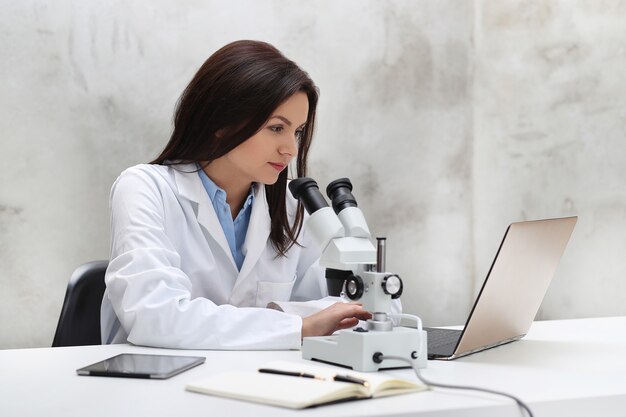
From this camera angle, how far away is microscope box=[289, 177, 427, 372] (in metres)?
1.14

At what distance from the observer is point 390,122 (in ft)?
9.66

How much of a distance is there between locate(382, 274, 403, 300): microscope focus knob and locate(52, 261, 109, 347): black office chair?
3.09 ft

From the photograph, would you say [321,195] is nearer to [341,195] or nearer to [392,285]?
[341,195]

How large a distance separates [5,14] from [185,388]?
1860 millimetres

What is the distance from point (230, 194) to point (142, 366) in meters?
0.89

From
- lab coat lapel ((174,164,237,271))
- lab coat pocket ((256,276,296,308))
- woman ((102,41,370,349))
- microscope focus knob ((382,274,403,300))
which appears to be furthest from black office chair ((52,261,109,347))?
microscope focus knob ((382,274,403,300))

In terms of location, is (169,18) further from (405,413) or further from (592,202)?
(405,413)

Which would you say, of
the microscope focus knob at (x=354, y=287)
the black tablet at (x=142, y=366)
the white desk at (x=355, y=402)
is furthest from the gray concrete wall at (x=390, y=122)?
the microscope focus knob at (x=354, y=287)

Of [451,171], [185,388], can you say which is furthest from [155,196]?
[451,171]

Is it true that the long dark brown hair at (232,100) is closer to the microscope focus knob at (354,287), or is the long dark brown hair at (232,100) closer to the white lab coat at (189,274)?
the white lab coat at (189,274)

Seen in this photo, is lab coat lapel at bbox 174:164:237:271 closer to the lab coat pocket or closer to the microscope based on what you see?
the lab coat pocket

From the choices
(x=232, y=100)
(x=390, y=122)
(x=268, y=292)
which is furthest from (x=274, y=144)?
(x=390, y=122)

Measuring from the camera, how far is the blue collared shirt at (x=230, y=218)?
189 cm

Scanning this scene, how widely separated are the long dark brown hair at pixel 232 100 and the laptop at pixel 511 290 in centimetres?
69
